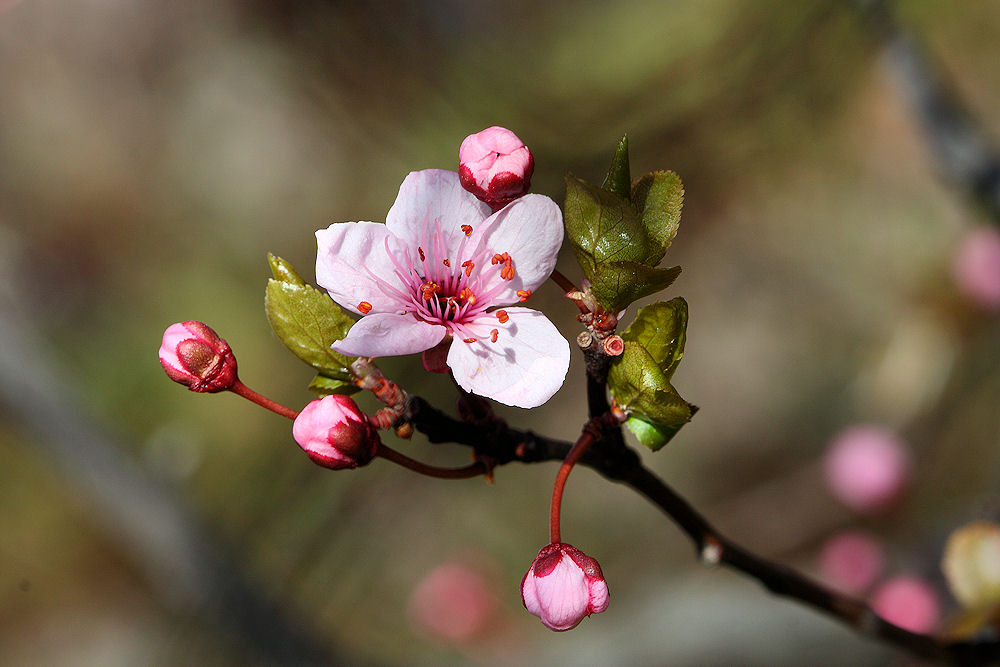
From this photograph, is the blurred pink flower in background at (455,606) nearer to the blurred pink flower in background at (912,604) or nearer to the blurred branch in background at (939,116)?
the blurred pink flower in background at (912,604)

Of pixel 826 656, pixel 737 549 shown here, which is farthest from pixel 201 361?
pixel 826 656

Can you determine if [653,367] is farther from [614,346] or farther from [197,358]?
[197,358]

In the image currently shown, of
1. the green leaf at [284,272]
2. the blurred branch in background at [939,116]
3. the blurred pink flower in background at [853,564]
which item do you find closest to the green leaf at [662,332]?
the green leaf at [284,272]

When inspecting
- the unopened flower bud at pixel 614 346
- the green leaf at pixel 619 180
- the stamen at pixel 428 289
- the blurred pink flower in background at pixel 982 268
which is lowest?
the blurred pink flower in background at pixel 982 268

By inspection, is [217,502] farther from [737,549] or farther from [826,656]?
[737,549]

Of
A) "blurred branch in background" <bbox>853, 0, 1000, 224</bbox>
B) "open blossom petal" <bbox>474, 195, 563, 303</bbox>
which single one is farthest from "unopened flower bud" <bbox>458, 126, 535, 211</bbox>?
"blurred branch in background" <bbox>853, 0, 1000, 224</bbox>

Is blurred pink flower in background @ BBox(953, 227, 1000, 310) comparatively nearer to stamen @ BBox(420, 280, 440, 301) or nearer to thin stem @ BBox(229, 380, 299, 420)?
stamen @ BBox(420, 280, 440, 301)

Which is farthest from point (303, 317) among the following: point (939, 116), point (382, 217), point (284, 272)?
point (382, 217)
